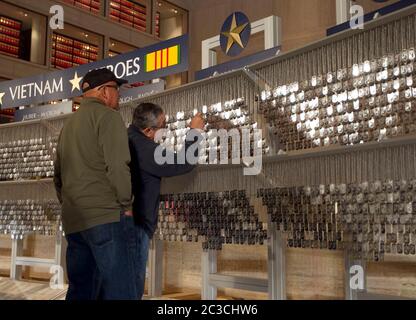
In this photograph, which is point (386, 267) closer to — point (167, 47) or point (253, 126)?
point (253, 126)

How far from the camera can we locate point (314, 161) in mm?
2699

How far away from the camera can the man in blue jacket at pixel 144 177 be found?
8.48 ft

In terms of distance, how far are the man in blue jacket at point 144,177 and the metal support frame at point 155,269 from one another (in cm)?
128

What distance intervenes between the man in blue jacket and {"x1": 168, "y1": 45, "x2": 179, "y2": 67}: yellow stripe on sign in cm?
157

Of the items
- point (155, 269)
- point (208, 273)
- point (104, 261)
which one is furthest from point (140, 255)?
point (155, 269)

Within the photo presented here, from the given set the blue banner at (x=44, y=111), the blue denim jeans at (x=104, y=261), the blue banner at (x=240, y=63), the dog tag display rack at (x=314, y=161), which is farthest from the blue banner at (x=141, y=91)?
the blue denim jeans at (x=104, y=261)

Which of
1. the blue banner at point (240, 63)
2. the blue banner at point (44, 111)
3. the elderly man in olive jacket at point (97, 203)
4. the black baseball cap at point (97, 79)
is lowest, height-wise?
Result: the elderly man in olive jacket at point (97, 203)

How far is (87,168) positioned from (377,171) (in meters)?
1.31

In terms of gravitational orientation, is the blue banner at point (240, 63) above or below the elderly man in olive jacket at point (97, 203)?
above

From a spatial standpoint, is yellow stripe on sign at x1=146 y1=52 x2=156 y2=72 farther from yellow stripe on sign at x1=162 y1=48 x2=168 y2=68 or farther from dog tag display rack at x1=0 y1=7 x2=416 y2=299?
dog tag display rack at x1=0 y1=7 x2=416 y2=299

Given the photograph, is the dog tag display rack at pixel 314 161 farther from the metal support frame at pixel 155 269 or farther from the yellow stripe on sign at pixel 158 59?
the yellow stripe on sign at pixel 158 59

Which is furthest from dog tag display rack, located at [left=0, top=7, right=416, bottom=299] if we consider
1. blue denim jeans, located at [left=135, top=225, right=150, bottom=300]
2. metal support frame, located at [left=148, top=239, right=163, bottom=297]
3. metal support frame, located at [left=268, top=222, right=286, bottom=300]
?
blue denim jeans, located at [left=135, top=225, right=150, bottom=300]

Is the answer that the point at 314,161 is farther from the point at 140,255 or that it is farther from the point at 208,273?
the point at 208,273

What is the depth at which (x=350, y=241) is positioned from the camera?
2490 millimetres
